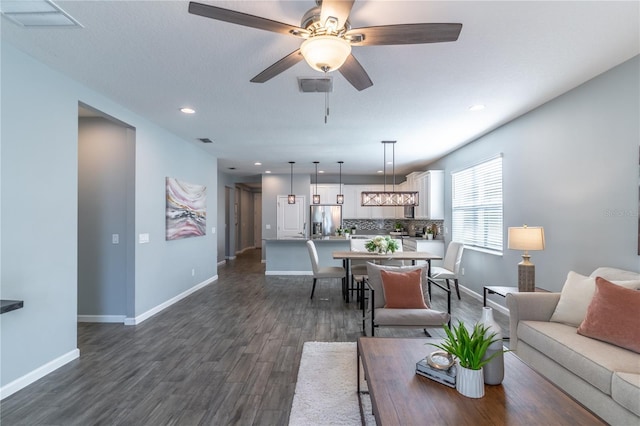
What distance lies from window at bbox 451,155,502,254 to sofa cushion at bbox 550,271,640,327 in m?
2.08

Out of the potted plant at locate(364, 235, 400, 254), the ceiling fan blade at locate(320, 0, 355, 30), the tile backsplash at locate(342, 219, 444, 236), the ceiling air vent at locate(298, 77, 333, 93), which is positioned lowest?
the potted plant at locate(364, 235, 400, 254)

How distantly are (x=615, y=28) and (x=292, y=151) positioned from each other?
191 inches

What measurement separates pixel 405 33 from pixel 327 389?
8.25ft

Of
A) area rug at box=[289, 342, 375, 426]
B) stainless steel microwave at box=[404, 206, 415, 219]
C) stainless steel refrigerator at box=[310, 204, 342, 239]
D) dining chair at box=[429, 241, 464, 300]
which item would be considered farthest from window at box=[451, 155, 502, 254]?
stainless steel refrigerator at box=[310, 204, 342, 239]

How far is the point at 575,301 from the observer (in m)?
2.59

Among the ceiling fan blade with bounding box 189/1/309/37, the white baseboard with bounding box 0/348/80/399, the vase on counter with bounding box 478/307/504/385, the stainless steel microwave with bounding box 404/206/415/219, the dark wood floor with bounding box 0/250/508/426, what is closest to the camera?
the ceiling fan blade with bounding box 189/1/309/37

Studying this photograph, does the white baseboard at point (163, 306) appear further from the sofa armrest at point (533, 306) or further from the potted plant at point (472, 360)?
the sofa armrest at point (533, 306)

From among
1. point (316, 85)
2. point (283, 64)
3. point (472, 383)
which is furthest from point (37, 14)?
point (472, 383)

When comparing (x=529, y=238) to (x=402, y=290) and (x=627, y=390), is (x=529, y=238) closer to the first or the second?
(x=402, y=290)

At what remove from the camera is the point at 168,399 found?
2.38m

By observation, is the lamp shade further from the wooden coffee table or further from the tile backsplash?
the tile backsplash

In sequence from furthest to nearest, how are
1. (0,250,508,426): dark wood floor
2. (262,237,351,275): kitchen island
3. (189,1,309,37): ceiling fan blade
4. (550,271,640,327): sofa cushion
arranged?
(262,237,351,275): kitchen island < (550,271,640,327): sofa cushion < (0,250,508,426): dark wood floor < (189,1,309,37): ceiling fan blade

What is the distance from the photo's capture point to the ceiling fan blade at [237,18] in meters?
1.54

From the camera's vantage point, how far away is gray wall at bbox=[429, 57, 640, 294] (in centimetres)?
272
